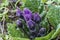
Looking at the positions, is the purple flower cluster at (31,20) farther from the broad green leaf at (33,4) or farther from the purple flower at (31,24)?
the broad green leaf at (33,4)

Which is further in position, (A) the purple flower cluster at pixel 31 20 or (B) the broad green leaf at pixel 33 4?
(B) the broad green leaf at pixel 33 4

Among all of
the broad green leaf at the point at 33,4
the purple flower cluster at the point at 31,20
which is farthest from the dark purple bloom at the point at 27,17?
the broad green leaf at the point at 33,4

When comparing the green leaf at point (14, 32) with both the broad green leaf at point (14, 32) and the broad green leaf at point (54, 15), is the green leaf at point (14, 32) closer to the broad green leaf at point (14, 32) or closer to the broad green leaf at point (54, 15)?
the broad green leaf at point (14, 32)

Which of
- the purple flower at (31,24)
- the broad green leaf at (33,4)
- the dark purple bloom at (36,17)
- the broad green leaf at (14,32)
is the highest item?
the broad green leaf at (33,4)

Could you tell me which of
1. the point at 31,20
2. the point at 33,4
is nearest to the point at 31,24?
the point at 31,20

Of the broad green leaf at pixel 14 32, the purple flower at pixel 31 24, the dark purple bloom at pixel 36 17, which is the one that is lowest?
the broad green leaf at pixel 14 32

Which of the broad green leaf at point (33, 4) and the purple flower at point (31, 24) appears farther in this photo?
the broad green leaf at point (33, 4)

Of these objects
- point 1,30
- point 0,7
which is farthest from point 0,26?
point 0,7

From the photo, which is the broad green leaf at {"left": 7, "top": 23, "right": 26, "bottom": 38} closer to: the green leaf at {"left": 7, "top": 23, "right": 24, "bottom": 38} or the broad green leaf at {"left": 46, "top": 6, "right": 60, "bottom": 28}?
the green leaf at {"left": 7, "top": 23, "right": 24, "bottom": 38}

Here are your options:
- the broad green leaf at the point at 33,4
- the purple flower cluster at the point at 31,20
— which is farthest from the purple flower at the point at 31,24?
the broad green leaf at the point at 33,4

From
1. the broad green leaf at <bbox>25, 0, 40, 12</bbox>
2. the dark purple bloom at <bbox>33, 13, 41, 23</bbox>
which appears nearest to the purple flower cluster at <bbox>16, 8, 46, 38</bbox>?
the dark purple bloom at <bbox>33, 13, 41, 23</bbox>

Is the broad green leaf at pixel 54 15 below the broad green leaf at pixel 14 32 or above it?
above
